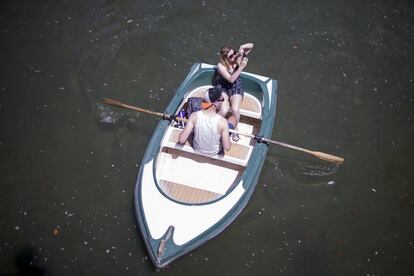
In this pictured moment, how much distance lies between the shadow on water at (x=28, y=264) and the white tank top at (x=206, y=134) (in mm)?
3487

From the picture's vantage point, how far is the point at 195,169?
7.30m

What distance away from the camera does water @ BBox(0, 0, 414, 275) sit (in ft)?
23.6

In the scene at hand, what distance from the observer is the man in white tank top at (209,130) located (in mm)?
6484

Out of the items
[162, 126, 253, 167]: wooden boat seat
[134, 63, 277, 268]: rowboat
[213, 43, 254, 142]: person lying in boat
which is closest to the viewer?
[134, 63, 277, 268]: rowboat

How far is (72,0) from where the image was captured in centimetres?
1141

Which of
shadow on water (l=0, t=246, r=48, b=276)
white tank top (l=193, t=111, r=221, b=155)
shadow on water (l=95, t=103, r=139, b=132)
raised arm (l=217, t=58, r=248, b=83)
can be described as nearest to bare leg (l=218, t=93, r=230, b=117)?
raised arm (l=217, t=58, r=248, b=83)

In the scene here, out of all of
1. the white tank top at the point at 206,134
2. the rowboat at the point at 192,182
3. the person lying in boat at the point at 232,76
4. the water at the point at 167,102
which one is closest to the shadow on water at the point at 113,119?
the water at the point at 167,102

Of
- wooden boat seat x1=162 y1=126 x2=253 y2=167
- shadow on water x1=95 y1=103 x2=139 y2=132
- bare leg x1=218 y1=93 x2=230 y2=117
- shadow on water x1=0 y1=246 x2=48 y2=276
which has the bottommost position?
shadow on water x1=0 y1=246 x2=48 y2=276

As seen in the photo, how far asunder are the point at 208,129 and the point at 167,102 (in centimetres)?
302

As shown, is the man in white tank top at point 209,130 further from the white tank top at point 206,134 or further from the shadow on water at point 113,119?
the shadow on water at point 113,119

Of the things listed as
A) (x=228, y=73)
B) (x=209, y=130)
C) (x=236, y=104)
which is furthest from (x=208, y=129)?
(x=228, y=73)

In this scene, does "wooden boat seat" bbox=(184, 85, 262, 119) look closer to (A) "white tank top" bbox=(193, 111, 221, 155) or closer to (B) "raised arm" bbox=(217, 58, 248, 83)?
(B) "raised arm" bbox=(217, 58, 248, 83)

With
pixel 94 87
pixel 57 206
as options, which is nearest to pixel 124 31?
pixel 94 87

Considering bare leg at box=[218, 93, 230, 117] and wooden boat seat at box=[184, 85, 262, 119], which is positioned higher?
bare leg at box=[218, 93, 230, 117]
